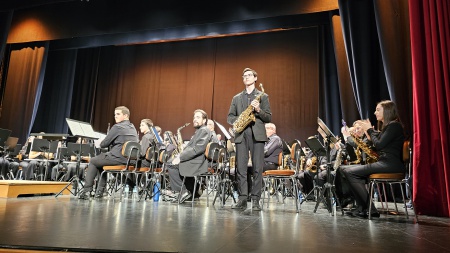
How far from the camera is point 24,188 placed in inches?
189

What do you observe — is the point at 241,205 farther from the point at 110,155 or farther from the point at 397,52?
the point at 397,52

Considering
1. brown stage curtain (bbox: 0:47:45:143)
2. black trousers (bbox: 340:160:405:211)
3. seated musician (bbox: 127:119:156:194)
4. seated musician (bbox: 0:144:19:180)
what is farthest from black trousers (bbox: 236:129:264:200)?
brown stage curtain (bbox: 0:47:45:143)

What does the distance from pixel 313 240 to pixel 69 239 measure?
1.39 m

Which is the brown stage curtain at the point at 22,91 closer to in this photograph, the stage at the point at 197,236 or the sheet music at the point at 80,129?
the sheet music at the point at 80,129

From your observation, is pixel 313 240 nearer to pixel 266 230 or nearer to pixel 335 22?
pixel 266 230

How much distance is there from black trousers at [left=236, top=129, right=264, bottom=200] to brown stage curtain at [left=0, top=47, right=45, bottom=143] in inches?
333

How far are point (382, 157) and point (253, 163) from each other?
1.37 meters

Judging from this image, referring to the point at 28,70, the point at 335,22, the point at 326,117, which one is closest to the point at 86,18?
the point at 28,70

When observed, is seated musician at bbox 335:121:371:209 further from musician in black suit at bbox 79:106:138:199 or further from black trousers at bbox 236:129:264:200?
musician in black suit at bbox 79:106:138:199

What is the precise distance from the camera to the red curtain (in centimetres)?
387

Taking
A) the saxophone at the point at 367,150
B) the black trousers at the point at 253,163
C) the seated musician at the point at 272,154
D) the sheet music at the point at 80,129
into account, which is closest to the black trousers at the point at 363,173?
the saxophone at the point at 367,150

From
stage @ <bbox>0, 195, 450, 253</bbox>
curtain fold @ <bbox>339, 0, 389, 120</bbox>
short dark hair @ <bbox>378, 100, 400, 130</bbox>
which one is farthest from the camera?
curtain fold @ <bbox>339, 0, 389, 120</bbox>

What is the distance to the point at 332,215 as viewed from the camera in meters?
3.64

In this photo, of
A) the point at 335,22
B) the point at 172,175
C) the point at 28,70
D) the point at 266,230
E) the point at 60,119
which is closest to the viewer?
the point at 266,230
